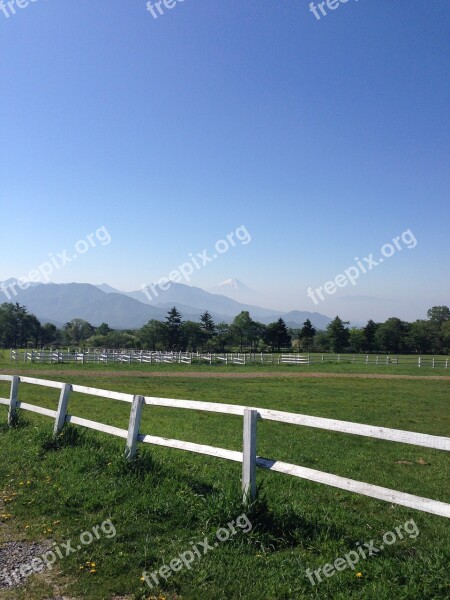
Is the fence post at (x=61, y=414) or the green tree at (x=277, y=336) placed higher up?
the green tree at (x=277, y=336)

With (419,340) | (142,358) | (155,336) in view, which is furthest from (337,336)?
(142,358)

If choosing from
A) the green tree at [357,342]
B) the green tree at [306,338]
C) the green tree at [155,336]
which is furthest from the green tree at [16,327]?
the green tree at [357,342]

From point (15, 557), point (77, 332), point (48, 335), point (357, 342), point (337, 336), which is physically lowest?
point (48, 335)

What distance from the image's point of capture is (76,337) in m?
156

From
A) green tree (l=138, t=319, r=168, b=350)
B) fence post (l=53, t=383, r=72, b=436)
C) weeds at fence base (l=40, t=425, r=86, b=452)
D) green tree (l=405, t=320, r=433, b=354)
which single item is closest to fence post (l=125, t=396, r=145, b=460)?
weeds at fence base (l=40, t=425, r=86, b=452)

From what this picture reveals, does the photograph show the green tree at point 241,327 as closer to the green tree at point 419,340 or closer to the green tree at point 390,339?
the green tree at point 390,339

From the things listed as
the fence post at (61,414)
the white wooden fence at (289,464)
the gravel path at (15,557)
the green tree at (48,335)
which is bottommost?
the green tree at (48,335)

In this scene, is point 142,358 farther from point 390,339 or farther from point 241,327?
point 241,327

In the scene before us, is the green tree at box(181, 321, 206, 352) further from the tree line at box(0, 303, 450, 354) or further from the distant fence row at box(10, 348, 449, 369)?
the distant fence row at box(10, 348, 449, 369)

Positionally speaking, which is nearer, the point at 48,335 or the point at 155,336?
the point at 155,336

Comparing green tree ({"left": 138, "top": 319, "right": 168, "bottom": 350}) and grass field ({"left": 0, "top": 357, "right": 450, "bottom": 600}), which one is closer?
grass field ({"left": 0, "top": 357, "right": 450, "bottom": 600})

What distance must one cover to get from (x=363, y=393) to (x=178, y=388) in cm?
998

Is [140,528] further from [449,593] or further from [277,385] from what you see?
[277,385]

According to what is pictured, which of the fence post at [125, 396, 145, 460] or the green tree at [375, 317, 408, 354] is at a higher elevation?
the green tree at [375, 317, 408, 354]
